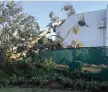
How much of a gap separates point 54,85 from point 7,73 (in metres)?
3.69

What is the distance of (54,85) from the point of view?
483 inches

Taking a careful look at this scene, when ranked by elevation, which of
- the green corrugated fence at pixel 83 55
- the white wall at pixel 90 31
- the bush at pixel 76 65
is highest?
the white wall at pixel 90 31

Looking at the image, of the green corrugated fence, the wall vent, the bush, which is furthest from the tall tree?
the wall vent

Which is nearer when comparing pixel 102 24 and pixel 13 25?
pixel 13 25

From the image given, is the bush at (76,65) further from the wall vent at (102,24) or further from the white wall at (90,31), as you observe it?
the white wall at (90,31)

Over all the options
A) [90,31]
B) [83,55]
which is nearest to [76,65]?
[83,55]

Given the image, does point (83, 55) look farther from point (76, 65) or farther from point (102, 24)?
point (102, 24)

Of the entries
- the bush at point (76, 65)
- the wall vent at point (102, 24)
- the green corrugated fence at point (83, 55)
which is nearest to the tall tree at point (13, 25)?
the green corrugated fence at point (83, 55)

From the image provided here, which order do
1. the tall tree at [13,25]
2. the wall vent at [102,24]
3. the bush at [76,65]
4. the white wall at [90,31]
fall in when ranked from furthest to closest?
the white wall at [90,31] → the wall vent at [102,24] → the tall tree at [13,25] → the bush at [76,65]

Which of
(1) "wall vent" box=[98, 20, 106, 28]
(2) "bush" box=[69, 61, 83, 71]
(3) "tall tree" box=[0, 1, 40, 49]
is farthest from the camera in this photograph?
(1) "wall vent" box=[98, 20, 106, 28]

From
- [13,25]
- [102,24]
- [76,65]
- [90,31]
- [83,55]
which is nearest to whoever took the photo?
[76,65]

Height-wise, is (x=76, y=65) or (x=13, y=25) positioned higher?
(x=13, y=25)

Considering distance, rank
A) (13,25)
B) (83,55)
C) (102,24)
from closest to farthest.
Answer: (83,55), (13,25), (102,24)

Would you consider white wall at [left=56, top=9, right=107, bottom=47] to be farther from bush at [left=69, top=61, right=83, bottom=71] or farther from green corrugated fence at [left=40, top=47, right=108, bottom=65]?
bush at [left=69, top=61, right=83, bottom=71]
